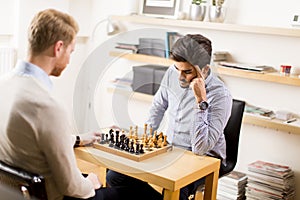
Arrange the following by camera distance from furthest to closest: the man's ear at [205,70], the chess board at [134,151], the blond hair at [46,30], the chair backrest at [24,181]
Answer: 1. the man's ear at [205,70]
2. the chess board at [134,151]
3. the blond hair at [46,30]
4. the chair backrest at [24,181]

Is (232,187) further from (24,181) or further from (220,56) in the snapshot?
(24,181)

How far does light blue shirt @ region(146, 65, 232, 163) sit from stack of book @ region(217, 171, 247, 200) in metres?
0.67

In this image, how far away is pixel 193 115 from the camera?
2.51 m

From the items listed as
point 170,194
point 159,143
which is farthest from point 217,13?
point 170,194

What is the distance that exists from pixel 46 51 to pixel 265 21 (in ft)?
6.43

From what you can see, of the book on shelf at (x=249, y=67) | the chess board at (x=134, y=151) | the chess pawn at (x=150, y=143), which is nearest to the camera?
the chess board at (x=134, y=151)

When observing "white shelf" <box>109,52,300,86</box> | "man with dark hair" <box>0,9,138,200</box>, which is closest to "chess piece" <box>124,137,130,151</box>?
"man with dark hair" <box>0,9,138,200</box>

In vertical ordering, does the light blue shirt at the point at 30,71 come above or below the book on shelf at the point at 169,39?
below

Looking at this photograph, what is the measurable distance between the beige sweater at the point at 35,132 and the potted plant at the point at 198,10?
2020mm

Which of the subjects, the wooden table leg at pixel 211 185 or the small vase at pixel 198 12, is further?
the small vase at pixel 198 12

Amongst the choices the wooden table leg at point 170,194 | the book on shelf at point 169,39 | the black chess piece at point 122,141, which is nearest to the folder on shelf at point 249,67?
the book on shelf at point 169,39

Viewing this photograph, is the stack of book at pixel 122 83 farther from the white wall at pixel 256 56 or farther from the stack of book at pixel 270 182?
the stack of book at pixel 270 182

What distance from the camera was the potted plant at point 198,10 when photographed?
11.4 feet

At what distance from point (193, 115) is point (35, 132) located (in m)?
1.09
